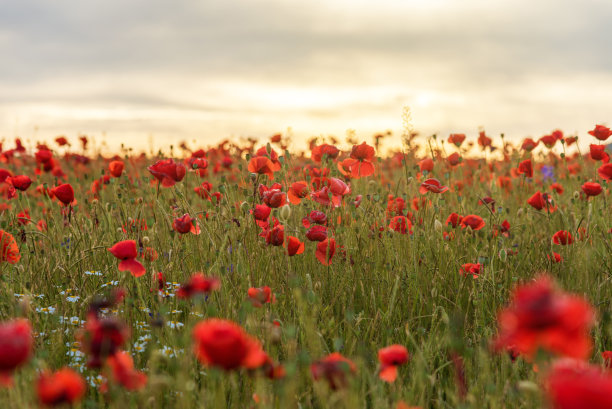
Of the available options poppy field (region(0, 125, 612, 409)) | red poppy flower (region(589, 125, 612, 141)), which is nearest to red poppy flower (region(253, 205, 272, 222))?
poppy field (region(0, 125, 612, 409))

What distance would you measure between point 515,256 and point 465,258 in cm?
27

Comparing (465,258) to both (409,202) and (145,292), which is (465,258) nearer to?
(409,202)

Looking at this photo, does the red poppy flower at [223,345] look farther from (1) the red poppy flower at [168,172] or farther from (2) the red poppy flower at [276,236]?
(1) the red poppy flower at [168,172]

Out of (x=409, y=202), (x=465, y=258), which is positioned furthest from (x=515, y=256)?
A: (x=409, y=202)

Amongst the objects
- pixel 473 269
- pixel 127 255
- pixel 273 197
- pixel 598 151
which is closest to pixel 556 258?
pixel 473 269

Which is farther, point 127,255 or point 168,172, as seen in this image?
point 168,172

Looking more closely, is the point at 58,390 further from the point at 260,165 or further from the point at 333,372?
the point at 260,165

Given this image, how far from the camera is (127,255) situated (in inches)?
81.4

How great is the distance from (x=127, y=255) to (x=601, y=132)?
3.36 meters

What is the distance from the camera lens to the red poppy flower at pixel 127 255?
2020mm

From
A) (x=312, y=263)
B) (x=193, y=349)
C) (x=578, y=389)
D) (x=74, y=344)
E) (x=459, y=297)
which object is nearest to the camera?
(x=578, y=389)

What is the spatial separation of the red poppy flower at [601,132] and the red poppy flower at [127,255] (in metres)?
3.29

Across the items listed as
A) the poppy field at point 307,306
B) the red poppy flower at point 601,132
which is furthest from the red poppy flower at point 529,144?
the red poppy flower at point 601,132

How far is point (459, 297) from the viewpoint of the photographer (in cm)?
273
